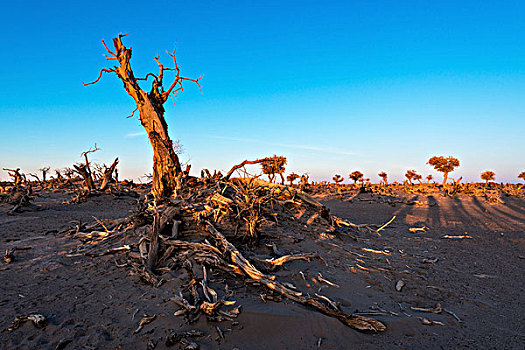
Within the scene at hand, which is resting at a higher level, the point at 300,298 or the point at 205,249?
the point at 205,249

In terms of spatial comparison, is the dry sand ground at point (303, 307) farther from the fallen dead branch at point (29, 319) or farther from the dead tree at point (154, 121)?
the dead tree at point (154, 121)

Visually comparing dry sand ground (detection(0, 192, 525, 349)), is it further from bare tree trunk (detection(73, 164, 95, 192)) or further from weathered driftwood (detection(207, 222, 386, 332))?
bare tree trunk (detection(73, 164, 95, 192))

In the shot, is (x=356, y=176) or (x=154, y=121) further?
(x=356, y=176)

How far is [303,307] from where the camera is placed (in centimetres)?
335

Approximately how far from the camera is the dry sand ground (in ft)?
9.49

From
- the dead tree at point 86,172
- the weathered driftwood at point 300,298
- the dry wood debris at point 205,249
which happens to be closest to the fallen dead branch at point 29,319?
the dry wood debris at point 205,249

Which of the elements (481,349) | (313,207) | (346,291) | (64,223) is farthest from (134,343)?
(64,223)

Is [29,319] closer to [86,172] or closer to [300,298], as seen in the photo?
[300,298]

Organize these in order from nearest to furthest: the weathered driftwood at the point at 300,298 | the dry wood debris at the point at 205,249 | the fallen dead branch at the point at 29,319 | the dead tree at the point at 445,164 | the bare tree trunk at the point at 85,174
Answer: the fallen dead branch at the point at 29,319
the weathered driftwood at the point at 300,298
the dry wood debris at the point at 205,249
the bare tree trunk at the point at 85,174
the dead tree at the point at 445,164

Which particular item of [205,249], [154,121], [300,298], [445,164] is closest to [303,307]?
[300,298]

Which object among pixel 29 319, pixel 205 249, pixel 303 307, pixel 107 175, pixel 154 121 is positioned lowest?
pixel 29 319

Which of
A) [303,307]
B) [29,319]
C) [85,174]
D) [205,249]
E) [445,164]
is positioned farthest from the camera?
[445,164]

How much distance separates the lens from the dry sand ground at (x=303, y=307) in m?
2.89

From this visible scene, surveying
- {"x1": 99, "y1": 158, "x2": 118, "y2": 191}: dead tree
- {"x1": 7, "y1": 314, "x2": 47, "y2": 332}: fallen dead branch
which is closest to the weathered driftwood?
{"x1": 7, "y1": 314, "x2": 47, "y2": 332}: fallen dead branch
